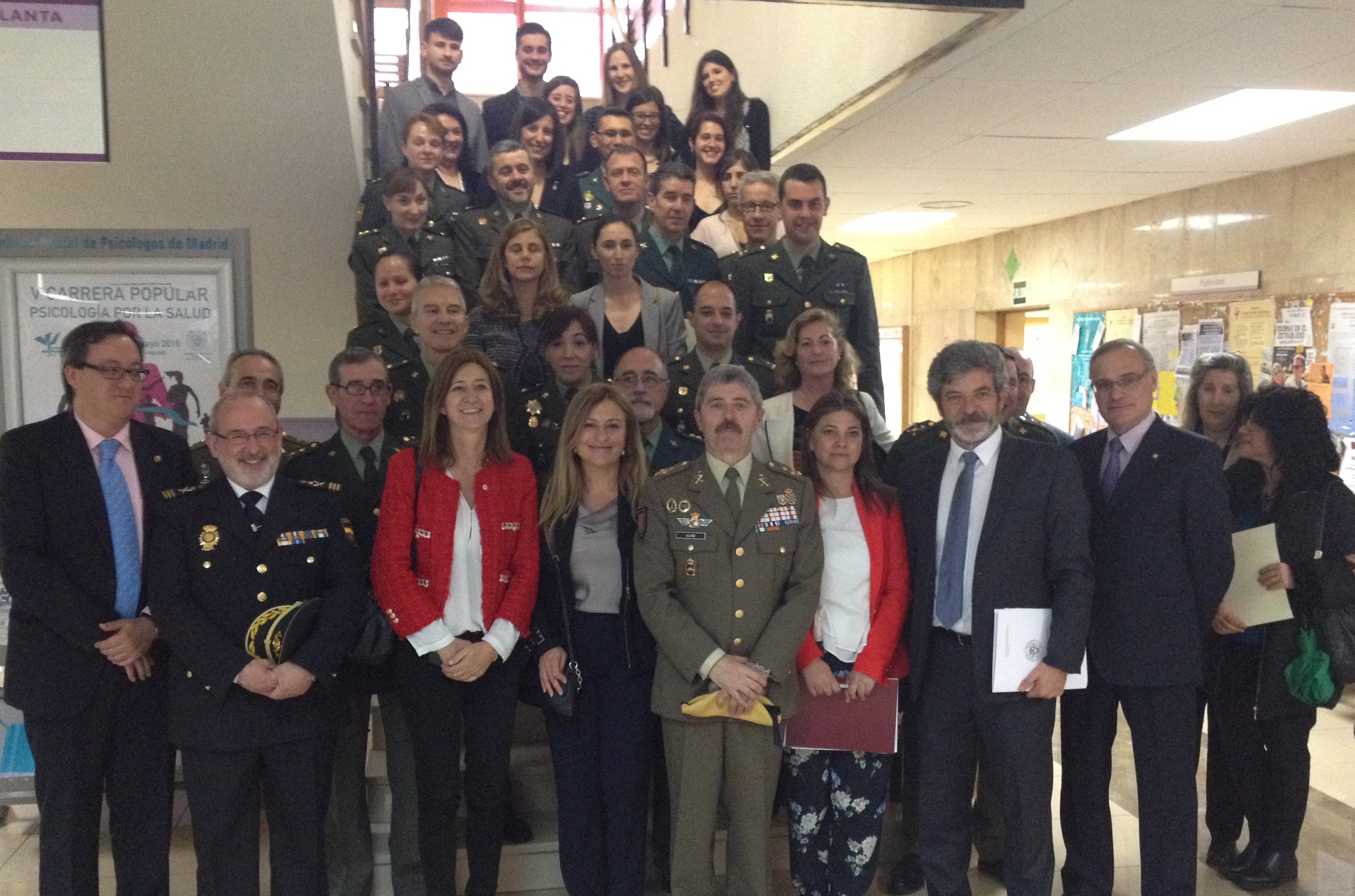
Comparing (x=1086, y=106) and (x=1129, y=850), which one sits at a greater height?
(x=1086, y=106)

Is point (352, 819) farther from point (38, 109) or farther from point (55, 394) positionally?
point (38, 109)

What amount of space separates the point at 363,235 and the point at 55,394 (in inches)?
52.9

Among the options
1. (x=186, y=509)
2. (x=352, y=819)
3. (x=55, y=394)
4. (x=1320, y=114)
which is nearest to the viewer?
(x=186, y=509)

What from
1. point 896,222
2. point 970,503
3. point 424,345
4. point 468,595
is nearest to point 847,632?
point 970,503

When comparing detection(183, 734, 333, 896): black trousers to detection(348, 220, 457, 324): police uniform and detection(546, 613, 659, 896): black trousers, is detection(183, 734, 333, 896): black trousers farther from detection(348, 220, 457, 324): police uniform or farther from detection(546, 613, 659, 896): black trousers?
detection(348, 220, 457, 324): police uniform

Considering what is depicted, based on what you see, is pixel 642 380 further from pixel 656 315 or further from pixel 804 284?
pixel 804 284

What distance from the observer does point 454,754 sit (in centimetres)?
303

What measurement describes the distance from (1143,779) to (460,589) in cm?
213

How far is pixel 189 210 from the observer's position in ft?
14.9

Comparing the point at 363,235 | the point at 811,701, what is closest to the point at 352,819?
the point at 811,701

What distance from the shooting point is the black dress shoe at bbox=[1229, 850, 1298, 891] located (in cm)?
357

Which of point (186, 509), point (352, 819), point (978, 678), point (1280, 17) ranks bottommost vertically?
point (352, 819)

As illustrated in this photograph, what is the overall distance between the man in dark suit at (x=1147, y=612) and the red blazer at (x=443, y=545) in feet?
5.60

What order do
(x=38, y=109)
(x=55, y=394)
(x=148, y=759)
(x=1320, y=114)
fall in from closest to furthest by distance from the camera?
(x=148, y=759) → (x=55, y=394) → (x=38, y=109) → (x=1320, y=114)
